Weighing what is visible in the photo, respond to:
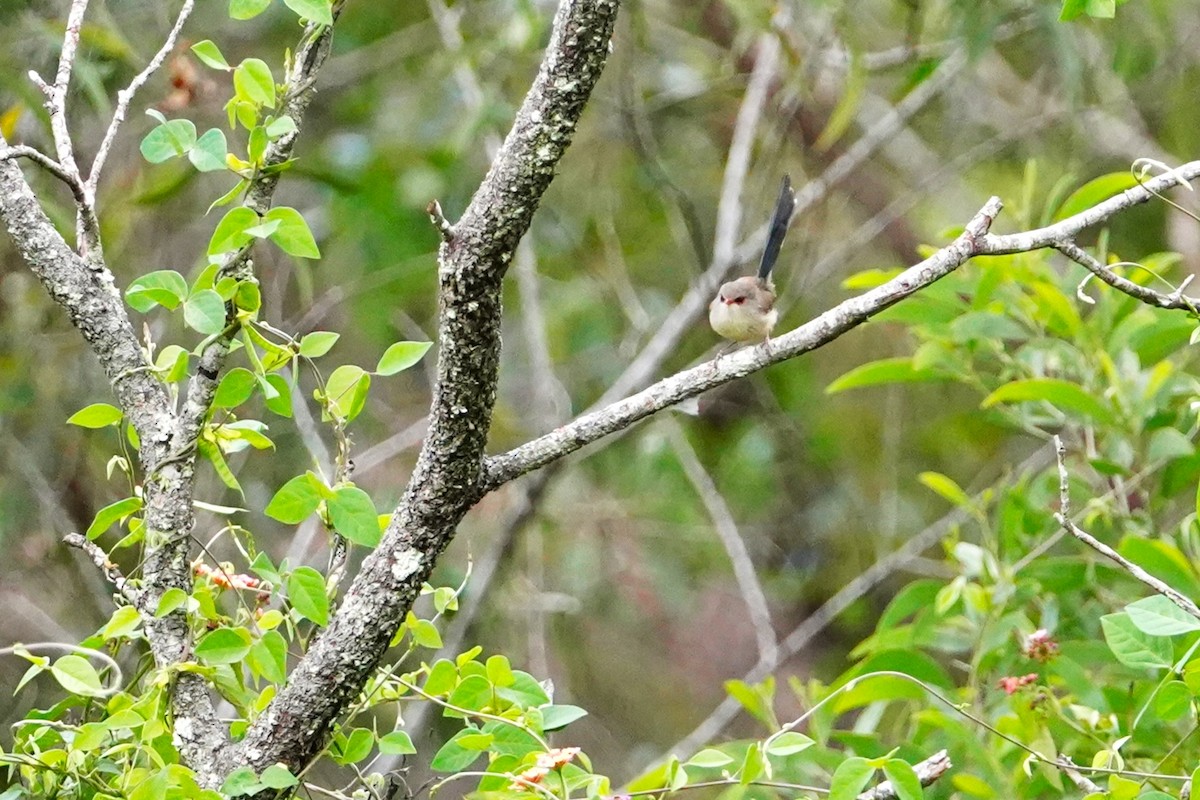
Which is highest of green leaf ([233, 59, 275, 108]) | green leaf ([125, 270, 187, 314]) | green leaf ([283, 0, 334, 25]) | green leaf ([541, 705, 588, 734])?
green leaf ([283, 0, 334, 25])

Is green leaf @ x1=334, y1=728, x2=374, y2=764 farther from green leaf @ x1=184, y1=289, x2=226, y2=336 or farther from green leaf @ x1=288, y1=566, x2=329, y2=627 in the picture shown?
green leaf @ x1=184, y1=289, x2=226, y2=336

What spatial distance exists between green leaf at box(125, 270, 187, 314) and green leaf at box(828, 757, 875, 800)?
95cm

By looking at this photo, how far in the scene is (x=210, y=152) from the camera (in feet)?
4.89

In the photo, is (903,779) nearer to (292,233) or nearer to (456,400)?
(456,400)

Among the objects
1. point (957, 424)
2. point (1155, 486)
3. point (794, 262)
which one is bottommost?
point (957, 424)

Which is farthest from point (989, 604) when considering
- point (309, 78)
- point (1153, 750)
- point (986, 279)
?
point (309, 78)

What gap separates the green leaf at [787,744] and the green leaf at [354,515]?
549 millimetres

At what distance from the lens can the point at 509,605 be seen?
5523mm

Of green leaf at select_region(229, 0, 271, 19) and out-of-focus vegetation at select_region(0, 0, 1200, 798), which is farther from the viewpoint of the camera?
out-of-focus vegetation at select_region(0, 0, 1200, 798)

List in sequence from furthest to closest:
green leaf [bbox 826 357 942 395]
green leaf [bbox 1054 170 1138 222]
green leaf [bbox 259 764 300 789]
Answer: green leaf [bbox 826 357 942 395] → green leaf [bbox 1054 170 1138 222] → green leaf [bbox 259 764 300 789]

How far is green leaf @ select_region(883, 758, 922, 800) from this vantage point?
1.54 metres

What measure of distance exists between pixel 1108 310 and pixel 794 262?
2985 mm

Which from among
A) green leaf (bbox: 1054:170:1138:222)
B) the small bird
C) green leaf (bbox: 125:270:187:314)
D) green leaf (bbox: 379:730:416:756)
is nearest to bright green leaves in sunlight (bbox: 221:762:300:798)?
green leaf (bbox: 379:730:416:756)

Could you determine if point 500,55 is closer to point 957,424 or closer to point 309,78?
point 957,424
